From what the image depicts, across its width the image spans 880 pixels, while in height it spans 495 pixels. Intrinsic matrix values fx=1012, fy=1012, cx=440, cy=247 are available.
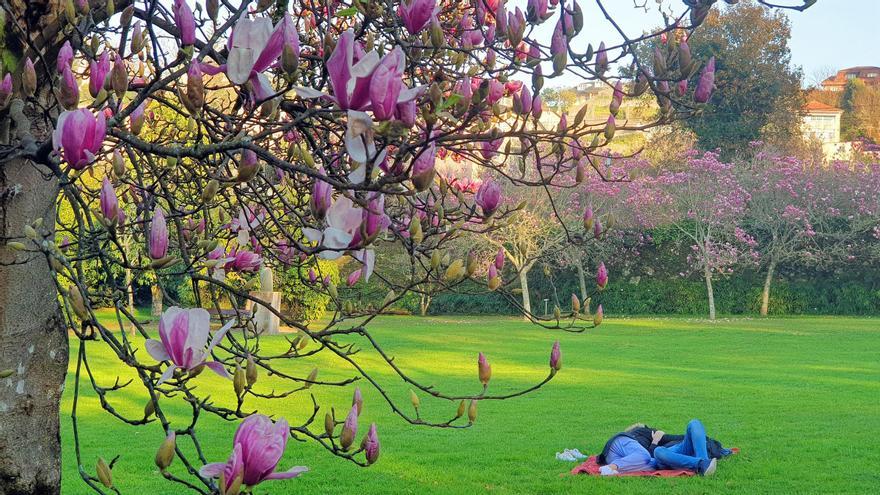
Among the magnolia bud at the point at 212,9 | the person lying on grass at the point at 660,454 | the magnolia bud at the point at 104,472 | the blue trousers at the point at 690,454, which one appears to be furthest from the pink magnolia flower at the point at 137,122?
the blue trousers at the point at 690,454

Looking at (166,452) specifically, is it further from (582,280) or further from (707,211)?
(707,211)

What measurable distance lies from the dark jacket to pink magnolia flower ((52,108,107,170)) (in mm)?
6993

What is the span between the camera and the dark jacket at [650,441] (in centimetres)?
816

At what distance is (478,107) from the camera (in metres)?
2.45

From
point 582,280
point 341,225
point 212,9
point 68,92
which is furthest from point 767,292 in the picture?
point 68,92

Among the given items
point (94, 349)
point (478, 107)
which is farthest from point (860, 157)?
point (478, 107)

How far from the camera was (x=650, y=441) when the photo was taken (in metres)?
8.41

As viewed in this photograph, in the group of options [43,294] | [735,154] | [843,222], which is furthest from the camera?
[735,154]

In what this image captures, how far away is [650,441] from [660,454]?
39cm

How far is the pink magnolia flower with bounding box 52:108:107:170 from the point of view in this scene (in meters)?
1.58

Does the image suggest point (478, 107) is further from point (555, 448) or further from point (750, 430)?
point (750, 430)

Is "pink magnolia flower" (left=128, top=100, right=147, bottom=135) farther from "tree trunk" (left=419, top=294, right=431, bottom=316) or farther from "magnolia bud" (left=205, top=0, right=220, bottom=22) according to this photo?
"tree trunk" (left=419, top=294, right=431, bottom=316)

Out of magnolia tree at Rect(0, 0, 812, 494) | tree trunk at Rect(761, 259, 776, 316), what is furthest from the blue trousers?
tree trunk at Rect(761, 259, 776, 316)

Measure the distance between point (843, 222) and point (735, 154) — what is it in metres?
6.61
